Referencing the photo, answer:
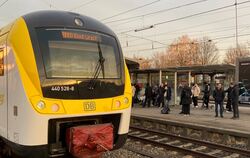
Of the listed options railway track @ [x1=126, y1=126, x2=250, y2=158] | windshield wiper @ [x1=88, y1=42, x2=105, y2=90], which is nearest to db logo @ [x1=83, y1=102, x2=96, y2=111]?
windshield wiper @ [x1=88, y1=42, x2=105, y2=90]

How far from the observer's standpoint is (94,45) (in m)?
6.82

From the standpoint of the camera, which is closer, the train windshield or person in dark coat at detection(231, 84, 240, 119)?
the train windshield

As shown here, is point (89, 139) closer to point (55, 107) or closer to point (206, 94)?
point (55, 107)

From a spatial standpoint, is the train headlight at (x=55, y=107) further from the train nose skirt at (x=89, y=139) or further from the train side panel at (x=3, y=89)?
the train side panel at (x=3, y=89)

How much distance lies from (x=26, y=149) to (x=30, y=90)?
0.95m

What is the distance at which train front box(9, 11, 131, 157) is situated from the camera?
591 centimetres

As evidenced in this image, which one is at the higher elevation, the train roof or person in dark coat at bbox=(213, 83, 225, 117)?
the train roof

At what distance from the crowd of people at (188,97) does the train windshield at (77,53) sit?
10.2 metres

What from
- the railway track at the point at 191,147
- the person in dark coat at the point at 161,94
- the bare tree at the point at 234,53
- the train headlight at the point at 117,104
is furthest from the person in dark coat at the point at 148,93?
the bare tree at the point at 234,53

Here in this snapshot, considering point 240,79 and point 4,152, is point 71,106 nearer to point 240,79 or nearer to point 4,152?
point 4,152

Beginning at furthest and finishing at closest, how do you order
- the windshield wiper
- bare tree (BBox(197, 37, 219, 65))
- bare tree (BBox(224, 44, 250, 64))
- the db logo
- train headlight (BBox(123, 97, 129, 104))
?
1. bare tree (BBox(197, 37, 219, 65))
2. bare tree (BBox(224, 44, 250, 64))
3. train headlight (BBox(123, 97, 129, 104))
4. the windshield wiper
5. the db logo

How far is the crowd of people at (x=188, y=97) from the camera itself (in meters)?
16.4

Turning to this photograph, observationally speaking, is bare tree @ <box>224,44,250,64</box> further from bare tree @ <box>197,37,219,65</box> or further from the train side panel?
the train side panel

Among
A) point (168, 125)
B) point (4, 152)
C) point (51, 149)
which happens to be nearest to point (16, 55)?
point (51, 149)
